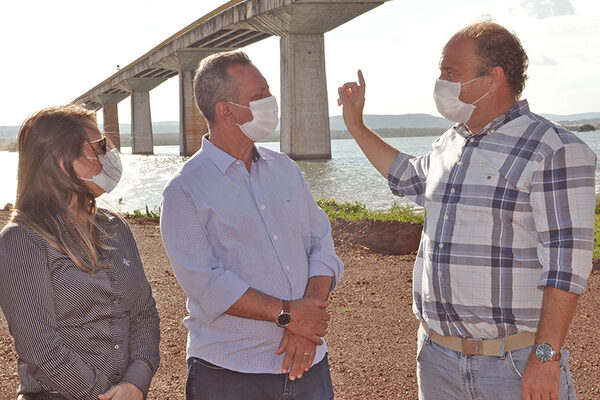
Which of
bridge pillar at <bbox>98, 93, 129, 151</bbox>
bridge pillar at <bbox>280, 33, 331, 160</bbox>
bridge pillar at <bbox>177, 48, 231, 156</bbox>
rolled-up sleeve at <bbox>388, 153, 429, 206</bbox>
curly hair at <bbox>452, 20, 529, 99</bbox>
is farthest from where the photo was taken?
bridge pillar at <bbox>98, 93, 129, 151</bbox>

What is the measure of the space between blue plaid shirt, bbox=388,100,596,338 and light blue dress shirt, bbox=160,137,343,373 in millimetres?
580

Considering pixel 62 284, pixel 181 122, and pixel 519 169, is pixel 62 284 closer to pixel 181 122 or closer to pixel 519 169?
pixel 519 169

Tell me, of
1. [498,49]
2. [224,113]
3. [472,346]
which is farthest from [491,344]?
[224,113]

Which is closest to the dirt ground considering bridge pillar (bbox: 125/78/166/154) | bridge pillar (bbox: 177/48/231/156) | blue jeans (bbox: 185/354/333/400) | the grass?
blue jeans (bbox: 185/354/333/400)

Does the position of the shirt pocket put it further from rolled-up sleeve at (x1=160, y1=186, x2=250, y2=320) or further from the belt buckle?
the belt buckle

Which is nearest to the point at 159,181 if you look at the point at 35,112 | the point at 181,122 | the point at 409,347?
the point at 181,122

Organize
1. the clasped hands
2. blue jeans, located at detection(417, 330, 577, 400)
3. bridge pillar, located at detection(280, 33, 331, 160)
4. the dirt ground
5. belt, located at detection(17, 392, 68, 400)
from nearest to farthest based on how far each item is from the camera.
A: belt, located at detection(17, 392, 68, 400), blue jeans, located at detection(417, 330, 577, 400), the clasped hands, the dirt ground, bridge pillar, located at detection(280, 33, 331, 160)

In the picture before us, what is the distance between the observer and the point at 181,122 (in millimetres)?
72812

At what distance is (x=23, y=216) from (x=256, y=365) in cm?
120

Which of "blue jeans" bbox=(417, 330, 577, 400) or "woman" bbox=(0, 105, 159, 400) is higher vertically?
"woman" bbox=(0, 105, 159, 400)

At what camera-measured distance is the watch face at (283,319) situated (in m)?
3.06

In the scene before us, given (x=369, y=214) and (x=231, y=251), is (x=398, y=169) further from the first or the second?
(x=369, y=214)

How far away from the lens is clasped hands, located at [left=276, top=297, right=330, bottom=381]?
310 cm

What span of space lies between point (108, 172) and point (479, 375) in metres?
1.91
